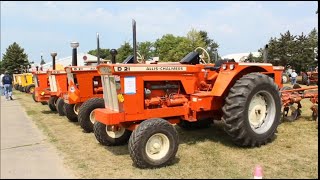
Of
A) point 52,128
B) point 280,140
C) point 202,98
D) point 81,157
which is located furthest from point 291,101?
point 52,128

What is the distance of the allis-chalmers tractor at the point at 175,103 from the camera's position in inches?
213

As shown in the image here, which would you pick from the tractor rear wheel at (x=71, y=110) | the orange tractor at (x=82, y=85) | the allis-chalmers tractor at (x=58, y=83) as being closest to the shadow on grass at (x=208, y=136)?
the orange tractor at (x=82, y=85)

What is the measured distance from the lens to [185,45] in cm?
5269

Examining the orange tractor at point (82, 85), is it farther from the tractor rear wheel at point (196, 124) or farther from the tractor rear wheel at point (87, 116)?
the tractor rear wheel at point (196, 124)

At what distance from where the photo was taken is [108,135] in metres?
6.62

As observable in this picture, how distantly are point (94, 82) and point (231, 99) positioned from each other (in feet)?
14.8

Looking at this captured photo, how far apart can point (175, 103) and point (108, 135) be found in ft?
4.26

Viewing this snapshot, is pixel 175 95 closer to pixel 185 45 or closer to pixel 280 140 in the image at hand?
pixel 280 140

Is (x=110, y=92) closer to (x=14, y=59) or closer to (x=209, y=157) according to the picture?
(x=209, y=157)

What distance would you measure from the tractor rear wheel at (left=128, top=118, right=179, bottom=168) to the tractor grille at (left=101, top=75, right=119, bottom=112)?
2.31 ft

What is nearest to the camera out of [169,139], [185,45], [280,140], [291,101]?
[169,139]

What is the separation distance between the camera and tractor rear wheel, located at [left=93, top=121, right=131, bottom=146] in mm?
6613

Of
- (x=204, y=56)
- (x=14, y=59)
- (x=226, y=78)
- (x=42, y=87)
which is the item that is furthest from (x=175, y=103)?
(x=14, y=59)

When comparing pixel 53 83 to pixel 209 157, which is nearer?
pixel 209 157
